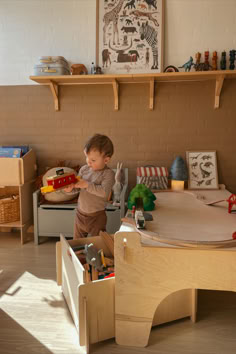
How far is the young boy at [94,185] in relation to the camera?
6.40 ft

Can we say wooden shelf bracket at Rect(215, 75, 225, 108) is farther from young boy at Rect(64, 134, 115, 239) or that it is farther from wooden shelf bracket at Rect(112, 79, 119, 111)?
young boy at Rect(64, 134, 115, 239)

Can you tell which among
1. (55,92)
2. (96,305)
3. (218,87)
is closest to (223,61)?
(218,87)

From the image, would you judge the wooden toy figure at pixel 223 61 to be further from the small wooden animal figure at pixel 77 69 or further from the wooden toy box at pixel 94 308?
the wooden toy box at pixel 94 308

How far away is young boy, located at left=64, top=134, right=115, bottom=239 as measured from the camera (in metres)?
1.95

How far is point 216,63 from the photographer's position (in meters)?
3.14

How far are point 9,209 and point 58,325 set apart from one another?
1.71 m

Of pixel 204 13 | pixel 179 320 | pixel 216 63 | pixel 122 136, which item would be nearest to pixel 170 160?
pixel 122 136

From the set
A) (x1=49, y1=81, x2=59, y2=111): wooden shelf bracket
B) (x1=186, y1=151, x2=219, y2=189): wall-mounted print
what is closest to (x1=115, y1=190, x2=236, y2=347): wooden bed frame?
(x1=186, y1=151, x2=219, y2=189): wall-mounted print

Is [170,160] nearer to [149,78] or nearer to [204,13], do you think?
[149,78]

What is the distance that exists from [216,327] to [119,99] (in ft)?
7.88

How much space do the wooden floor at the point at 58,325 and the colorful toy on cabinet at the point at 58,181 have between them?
2.57ft

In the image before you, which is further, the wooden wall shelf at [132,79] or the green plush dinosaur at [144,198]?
the wooden wall shelf at [132,79]

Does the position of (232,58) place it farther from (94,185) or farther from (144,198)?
(94,185)

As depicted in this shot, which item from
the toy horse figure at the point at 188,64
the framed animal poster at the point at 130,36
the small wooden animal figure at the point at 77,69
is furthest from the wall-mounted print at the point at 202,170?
the small wooden animal figure at the point at 77,69
